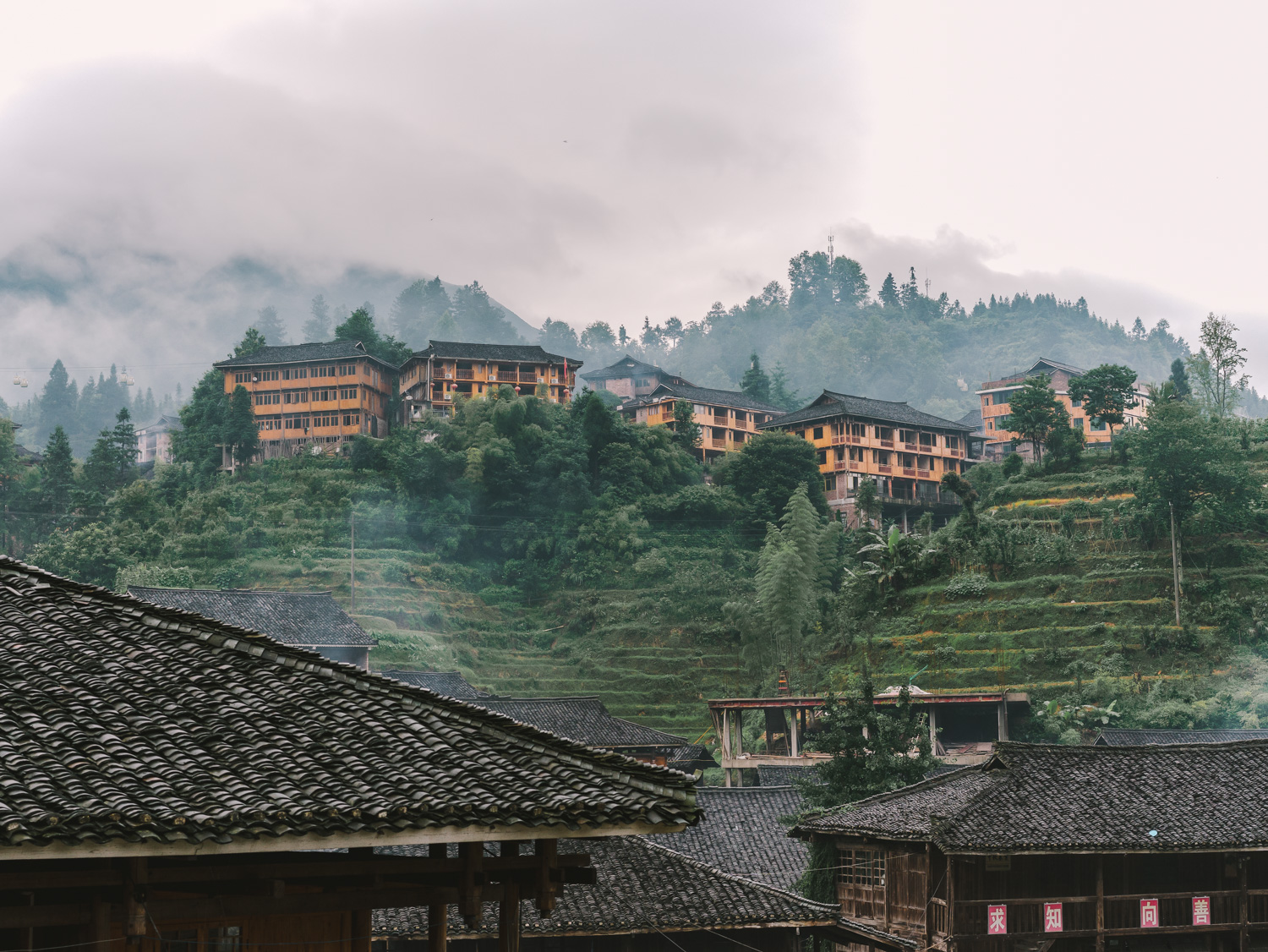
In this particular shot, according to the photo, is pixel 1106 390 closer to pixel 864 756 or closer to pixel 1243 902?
pixel 864 756

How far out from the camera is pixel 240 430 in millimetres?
68625

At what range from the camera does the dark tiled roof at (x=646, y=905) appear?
55.3 ft

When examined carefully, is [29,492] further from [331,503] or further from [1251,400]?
[1251,400]

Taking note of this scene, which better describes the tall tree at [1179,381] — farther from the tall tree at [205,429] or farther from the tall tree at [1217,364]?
the tall tree at [205,429]

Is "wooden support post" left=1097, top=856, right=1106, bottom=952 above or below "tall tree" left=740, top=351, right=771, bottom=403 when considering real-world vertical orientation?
below

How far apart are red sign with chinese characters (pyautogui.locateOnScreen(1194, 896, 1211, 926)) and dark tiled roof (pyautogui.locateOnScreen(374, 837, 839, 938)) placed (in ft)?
23.3

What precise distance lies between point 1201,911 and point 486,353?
5847 cm

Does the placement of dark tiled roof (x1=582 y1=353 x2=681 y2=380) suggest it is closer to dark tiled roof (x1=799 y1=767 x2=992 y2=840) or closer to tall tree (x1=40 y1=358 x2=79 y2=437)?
dark tiled roof (x1=799 y1=767 x2=992 y2=840)

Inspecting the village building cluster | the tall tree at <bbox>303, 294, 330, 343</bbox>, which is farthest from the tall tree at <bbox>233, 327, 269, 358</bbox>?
the tall tree at <bbox>303, 294, 330, 343</bbox>

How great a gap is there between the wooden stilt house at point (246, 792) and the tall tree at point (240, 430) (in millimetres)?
62551

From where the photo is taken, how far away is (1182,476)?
169 ft

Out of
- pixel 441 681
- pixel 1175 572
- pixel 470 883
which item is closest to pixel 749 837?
pixel 470 883

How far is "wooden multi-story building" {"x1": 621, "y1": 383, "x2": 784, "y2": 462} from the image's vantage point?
77.2 metres

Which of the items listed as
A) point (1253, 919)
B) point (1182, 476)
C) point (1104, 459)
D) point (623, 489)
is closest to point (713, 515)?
point (623, 489)
